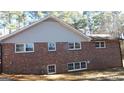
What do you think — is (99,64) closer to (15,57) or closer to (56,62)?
(56,62)

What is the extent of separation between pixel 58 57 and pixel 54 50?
0.12 m

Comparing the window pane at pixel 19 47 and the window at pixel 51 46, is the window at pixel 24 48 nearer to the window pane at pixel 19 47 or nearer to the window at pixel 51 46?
the window pane at pixel 19 47

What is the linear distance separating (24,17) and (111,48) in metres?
1.34

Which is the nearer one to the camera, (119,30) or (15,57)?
(15,57)

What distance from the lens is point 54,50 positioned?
10.9 feet

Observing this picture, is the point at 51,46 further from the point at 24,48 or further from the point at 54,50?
the point at 24,48

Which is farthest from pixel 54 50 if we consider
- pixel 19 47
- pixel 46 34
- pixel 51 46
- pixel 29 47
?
pixel 19 47

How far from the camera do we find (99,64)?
3.40m

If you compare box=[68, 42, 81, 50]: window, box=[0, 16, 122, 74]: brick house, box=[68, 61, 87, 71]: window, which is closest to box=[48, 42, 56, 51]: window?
box=[0, 16, 122, 74]: brick house

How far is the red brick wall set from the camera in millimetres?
3197

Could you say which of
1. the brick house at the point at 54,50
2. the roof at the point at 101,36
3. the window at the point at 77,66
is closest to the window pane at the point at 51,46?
the brick house at the point at 54,50
